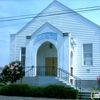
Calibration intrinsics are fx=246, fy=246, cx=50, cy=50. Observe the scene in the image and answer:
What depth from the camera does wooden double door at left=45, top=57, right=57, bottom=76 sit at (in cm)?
2671

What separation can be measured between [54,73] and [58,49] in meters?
2.98

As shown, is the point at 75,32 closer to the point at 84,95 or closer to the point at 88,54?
the point at 88,54

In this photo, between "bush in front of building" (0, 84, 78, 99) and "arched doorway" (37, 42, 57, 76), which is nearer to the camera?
"bush in front of building" (0, 84, 78, 99)

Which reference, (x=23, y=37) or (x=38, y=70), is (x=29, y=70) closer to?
(x=38, y=70)

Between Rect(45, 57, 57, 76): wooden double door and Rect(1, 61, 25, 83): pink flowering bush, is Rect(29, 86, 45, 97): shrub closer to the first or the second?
Rect(1, 61, 25, 83): pink flowering bush

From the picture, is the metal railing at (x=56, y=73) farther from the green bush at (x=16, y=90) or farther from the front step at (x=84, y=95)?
the green bush at (x=16, y=90)

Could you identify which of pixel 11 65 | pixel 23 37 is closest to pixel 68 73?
pixel 11 65

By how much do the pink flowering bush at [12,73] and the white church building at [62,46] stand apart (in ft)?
5.49

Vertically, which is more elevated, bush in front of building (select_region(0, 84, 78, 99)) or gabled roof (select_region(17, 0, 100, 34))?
gabled roof (select_region(17, 0, 100, 34))

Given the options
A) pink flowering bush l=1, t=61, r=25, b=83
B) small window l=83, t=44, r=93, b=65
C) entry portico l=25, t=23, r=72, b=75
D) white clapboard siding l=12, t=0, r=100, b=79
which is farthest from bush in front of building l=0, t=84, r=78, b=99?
small window l=83, t=44, r=93, b=65

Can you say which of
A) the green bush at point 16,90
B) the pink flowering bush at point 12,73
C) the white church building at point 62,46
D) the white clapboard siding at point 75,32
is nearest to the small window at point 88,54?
the white church building at point 62,46

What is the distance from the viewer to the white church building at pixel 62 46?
984 inches

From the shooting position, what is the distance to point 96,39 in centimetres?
2562

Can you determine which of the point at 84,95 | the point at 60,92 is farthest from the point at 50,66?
the point at 84,95
